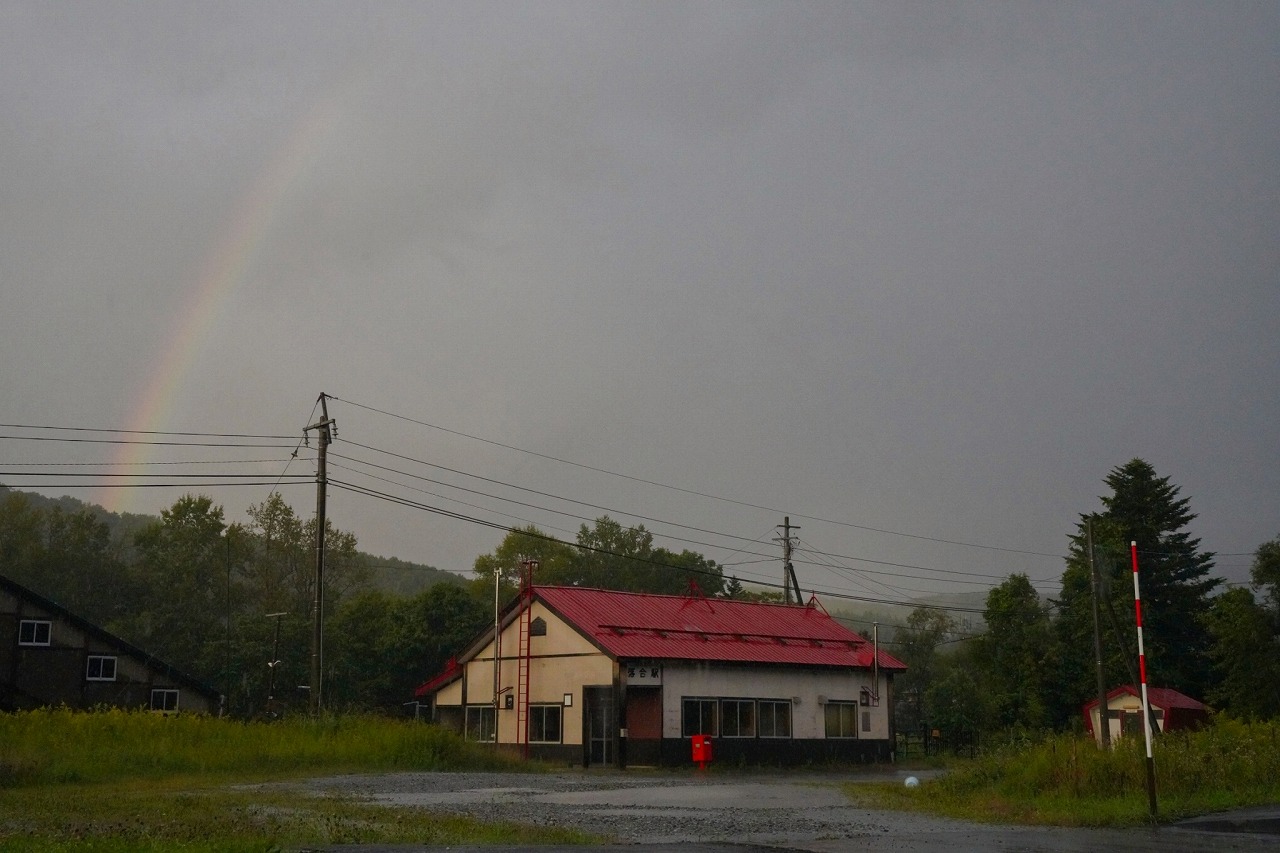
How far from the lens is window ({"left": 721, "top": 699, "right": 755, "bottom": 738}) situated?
38.0 metres

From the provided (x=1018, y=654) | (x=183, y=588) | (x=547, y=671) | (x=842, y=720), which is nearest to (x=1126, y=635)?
(x=1018, y=654)

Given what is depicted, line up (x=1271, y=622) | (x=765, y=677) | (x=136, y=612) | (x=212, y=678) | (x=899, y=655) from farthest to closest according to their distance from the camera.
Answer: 1. (x=899, y=655)
2. (x=136, y=612)
3. (x=212, y=678)
4. (x=1271, y=622)
5. (x=765, y=677)

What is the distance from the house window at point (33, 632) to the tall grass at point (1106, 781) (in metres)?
37.2

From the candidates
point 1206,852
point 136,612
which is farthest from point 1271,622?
point 136,612

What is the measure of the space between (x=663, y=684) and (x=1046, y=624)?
Result: 2514 cm

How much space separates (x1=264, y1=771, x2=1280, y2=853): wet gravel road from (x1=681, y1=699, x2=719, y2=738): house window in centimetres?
919

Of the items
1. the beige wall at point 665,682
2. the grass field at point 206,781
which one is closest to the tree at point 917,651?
the beige wall at point 665,682

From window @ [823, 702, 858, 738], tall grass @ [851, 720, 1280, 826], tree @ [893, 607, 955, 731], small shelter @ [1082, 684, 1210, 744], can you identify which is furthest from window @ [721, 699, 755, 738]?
tree @ [893, 607, 955, 731]

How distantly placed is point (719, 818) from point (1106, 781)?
6133mm

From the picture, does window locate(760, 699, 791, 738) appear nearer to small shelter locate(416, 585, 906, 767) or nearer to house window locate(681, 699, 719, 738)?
small shelter locate(416, 585, 906, 767)

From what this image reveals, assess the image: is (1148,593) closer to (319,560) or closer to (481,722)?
(481,722)

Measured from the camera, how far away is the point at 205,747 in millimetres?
27250

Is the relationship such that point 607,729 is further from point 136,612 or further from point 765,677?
point 136,612

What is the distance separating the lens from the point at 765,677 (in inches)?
1551
